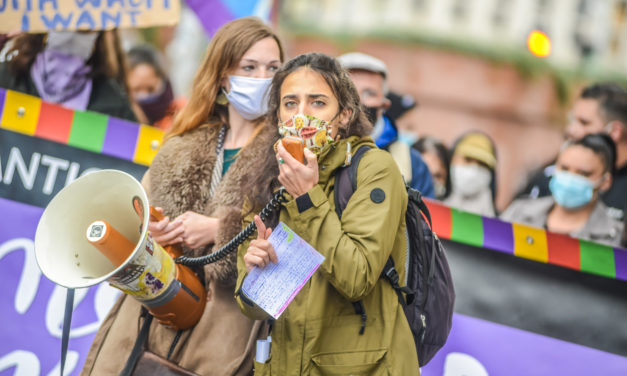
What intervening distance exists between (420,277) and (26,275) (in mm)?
2283

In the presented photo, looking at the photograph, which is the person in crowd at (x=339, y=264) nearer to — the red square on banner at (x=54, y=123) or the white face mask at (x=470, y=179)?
the red square on banner at (x=54, y=123)

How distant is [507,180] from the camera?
5.44 m

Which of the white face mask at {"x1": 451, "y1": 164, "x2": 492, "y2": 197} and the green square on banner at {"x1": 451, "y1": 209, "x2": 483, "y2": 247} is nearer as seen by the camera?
the green square on banner at {"x1": 451, "y1": 209, "x2": 483, "y2": 247}

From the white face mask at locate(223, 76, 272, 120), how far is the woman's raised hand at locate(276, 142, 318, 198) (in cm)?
74

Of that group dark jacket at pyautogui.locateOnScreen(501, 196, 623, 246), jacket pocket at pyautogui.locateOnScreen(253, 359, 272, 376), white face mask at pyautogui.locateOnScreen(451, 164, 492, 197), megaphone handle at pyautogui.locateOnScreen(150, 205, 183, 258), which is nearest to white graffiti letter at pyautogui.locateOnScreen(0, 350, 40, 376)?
megaphone handle at pyautogui.locateOnScreen(150, 205, 183, 258)

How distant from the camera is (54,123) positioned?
145 inches

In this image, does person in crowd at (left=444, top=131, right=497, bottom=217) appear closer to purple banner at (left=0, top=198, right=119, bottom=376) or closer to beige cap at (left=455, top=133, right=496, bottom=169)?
beige cap at (left=455, top=133, right=496, bottom=169)

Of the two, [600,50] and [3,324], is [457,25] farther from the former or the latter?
[3,324]

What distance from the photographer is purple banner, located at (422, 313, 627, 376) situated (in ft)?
10.2

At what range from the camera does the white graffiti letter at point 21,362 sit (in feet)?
11.1

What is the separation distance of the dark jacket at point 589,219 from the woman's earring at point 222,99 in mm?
2254

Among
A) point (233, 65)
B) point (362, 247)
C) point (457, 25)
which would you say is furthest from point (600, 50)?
point (362, 247)

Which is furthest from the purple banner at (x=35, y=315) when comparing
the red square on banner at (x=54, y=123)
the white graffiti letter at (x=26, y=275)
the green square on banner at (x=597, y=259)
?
the green square on banner at (x=597, y=259)

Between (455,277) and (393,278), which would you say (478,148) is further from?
(393,278)
